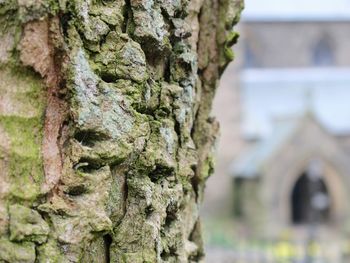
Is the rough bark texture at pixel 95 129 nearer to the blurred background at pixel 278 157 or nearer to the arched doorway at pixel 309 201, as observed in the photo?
the blurred background at pixel 278 157

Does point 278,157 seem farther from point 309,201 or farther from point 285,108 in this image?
point 285,108

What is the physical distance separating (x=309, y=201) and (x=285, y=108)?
3.69 metres

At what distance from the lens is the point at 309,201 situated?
65.8 feet

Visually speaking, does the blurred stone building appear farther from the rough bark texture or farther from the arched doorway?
the rough bark texture

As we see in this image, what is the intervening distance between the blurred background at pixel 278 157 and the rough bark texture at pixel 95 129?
12355 mm

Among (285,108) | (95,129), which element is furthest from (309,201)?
(95,129)

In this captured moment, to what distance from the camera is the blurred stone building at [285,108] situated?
1892 centimetres

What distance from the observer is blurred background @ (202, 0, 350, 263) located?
18.7 meters

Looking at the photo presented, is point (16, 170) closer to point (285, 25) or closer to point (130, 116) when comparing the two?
point (130, 116)

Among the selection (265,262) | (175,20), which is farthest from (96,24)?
(265,262)

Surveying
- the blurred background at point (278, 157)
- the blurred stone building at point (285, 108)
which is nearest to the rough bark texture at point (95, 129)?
the blurred background at point (278, 157)

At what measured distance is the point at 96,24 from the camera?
1342 millimetres

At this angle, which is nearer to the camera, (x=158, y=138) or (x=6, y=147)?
(x=6, y=147)

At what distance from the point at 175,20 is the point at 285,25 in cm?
2588
